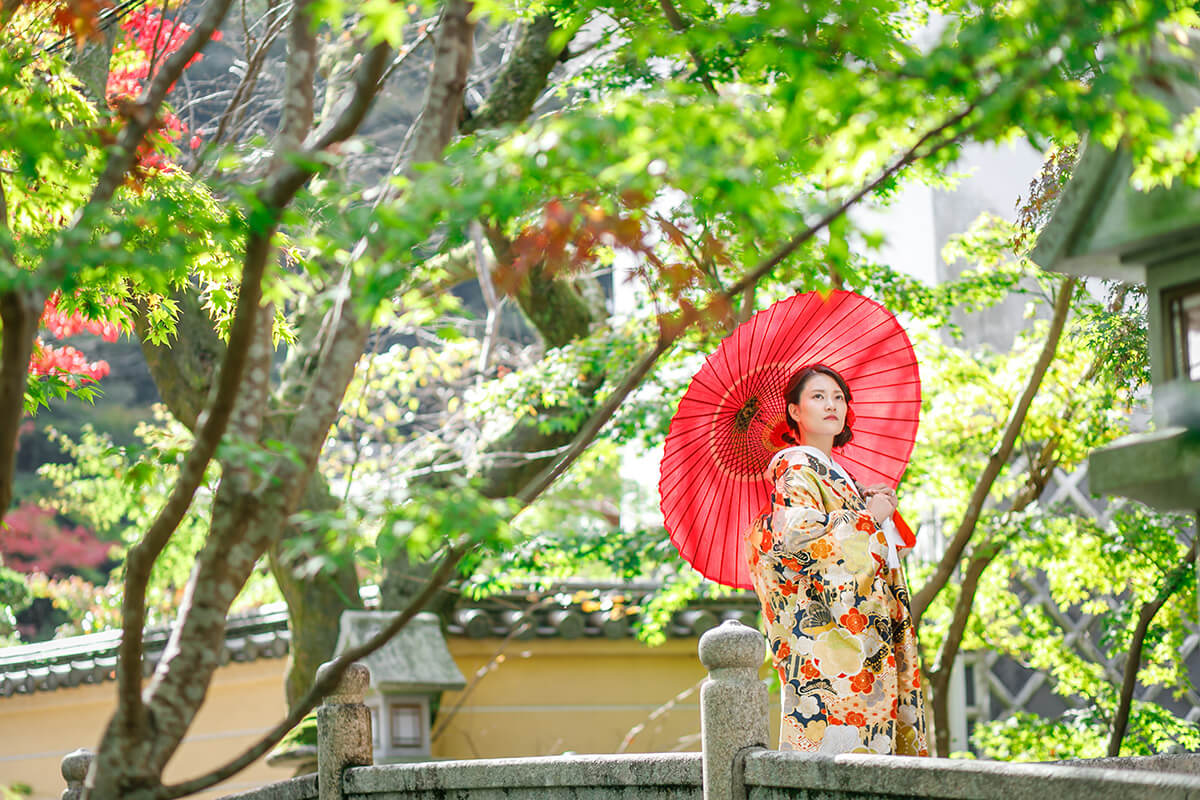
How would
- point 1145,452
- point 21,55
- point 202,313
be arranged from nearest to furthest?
point 1145,452 → point 21,55 → point 202,313

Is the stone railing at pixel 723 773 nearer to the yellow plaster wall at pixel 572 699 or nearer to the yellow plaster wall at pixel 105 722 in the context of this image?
the yellow plaster wall at pixel 572 699

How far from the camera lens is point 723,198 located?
330 centimetres

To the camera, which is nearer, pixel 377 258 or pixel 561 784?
pixel 377 258

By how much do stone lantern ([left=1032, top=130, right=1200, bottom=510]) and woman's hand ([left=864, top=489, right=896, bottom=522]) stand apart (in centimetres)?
183

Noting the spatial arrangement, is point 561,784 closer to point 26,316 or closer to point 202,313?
point 26,316

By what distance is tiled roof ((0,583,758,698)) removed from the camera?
1043 centimetres

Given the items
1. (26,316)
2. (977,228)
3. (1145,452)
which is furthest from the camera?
(977,228)

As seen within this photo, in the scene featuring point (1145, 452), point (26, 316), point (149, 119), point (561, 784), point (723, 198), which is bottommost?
point (561, 784)

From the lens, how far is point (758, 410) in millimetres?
5617

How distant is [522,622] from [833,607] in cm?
578

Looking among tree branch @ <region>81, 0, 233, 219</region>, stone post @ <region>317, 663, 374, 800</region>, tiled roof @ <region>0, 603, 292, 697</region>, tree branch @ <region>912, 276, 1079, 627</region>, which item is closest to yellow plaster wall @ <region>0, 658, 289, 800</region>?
tiled roof @ <region>0, 603, 292, 697</region>

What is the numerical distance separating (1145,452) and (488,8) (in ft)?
6.86


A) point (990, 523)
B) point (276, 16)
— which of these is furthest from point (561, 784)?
point (276, 16)

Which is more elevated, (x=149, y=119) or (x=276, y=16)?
(x=276, y=16)
